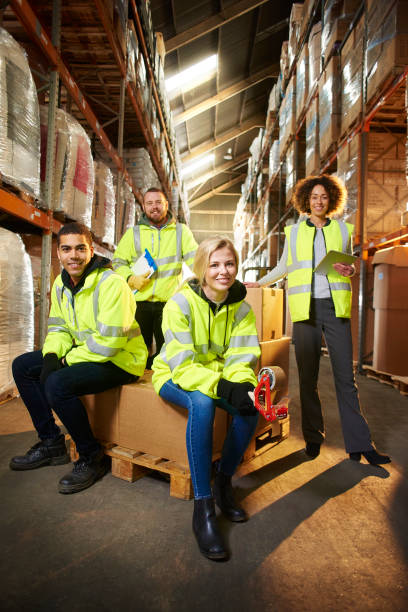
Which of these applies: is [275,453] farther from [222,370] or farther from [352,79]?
[352,79]

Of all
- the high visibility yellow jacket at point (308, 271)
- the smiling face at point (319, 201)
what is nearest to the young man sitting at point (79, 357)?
the high visibility yellow jacket at point (308, 271)

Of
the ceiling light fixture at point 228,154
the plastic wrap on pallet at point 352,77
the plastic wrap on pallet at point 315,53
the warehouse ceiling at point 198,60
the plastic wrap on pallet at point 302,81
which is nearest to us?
the warehouse ceiling at point 198,60

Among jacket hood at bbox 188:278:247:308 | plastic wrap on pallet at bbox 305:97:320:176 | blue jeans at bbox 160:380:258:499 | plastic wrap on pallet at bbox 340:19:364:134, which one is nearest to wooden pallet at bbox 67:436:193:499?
blue jeans at bbox 160:380:258:499

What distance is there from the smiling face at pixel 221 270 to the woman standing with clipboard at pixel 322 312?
85 cm

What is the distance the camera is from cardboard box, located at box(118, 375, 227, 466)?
6.41 ft

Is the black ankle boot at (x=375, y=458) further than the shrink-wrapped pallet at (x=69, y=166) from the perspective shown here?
No

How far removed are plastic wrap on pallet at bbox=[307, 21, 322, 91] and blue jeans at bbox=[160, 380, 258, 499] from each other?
6402 mm

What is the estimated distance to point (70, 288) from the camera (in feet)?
7.26

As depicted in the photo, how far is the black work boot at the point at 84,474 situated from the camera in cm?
193

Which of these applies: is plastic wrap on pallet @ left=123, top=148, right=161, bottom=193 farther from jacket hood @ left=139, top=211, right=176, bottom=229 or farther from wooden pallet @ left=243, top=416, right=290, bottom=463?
wooden pallet @ left=243, top=416, right=290, bottom=463

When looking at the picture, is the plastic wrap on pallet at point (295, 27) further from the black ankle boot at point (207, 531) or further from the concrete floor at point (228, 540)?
the black ankle boot at point (207, 531)

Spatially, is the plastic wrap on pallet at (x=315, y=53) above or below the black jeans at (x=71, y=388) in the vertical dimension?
above

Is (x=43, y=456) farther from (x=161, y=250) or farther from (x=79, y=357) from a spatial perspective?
(x=161, y=250)

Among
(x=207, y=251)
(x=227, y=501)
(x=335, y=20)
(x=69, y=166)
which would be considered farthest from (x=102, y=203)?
(x=335, y=20)
